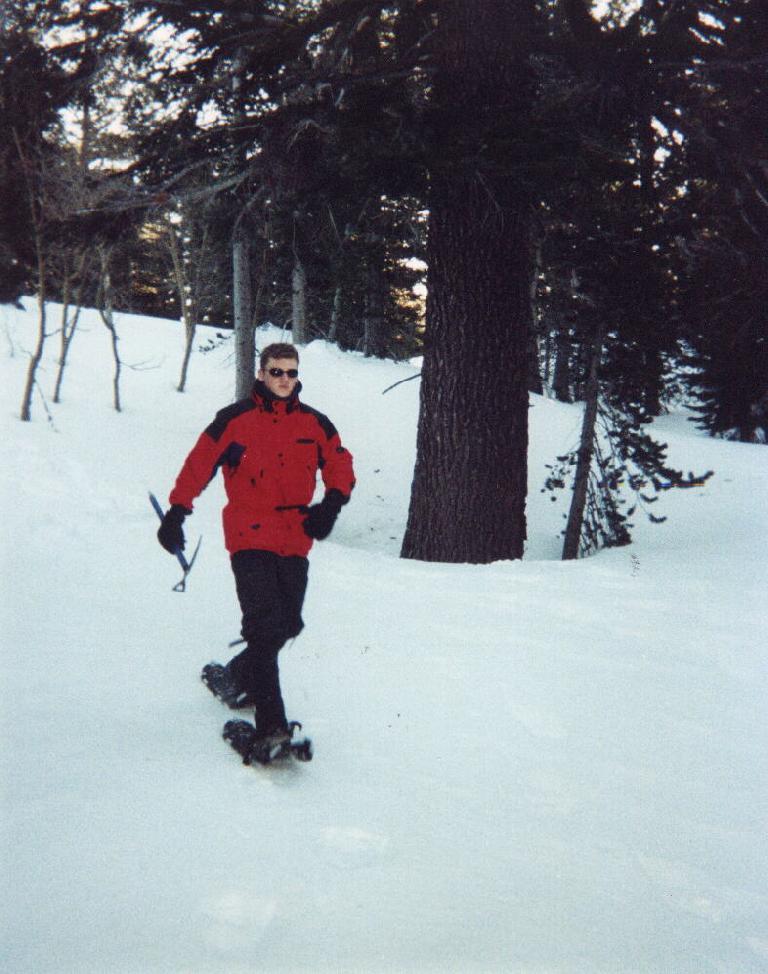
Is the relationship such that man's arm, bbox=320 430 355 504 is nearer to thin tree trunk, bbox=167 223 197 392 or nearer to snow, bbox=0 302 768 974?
snow, bbox=0 302 768 974

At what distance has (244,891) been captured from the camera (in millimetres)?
2467

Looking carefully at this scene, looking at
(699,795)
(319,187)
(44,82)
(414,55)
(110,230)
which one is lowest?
(699,795)

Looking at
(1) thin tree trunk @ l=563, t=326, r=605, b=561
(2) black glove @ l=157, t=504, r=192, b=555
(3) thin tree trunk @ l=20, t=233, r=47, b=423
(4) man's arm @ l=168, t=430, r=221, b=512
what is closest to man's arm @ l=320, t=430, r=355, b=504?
(4) man's arm @ l=168, t=430, r=221, b=512

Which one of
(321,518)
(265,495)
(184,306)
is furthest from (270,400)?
(184,306)

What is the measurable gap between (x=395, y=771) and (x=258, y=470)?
1.59 meters

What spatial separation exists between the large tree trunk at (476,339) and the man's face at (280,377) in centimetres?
336

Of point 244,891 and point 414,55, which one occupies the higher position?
point 414,55

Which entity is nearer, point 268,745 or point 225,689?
point 268,745

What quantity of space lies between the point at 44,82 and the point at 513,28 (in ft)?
14.1

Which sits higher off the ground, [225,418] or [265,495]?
[225,418]

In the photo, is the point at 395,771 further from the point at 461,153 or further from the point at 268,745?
the point at 461,153

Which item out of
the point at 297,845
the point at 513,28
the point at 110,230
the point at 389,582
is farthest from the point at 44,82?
the point at 297,845

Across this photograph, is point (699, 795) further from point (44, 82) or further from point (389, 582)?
point (44, 82)

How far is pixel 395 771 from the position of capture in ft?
11.4
